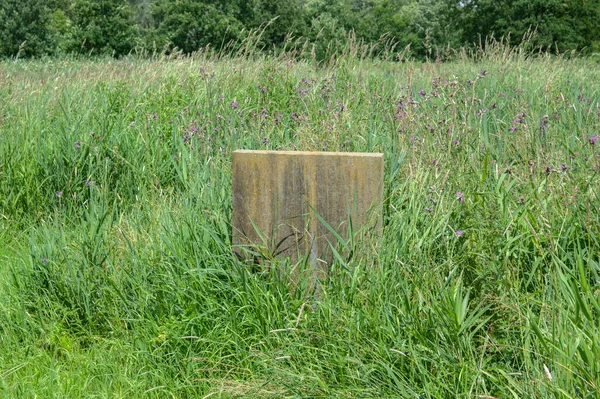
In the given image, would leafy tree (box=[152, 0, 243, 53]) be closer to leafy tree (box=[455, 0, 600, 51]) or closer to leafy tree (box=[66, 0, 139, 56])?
leafy tree (box=[66, 0, 139, 56])

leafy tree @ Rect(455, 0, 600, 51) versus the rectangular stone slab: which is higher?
leafy tree @ Rect(455, 0, 600, 51)

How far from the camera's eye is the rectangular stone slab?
278cm

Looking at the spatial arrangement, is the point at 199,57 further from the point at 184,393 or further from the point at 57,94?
the point at 184,393

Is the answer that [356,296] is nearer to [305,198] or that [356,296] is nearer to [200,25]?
[305,198]

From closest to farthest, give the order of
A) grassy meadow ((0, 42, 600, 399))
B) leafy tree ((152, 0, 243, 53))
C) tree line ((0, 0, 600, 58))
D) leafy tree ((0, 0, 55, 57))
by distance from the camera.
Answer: grassy meadow ((0, 42, 600, 399))
tree line ((0, 0, 600, 58))
leafy tree ((0, 0, 55, 57))
leafy tree ((152, 0, 243, 53))

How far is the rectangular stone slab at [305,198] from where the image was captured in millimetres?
2777

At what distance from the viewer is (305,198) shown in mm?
2797

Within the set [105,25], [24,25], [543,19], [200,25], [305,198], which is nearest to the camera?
[305,198]

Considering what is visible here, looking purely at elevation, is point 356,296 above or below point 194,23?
below

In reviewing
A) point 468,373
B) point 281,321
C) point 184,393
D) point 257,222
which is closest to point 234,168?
point 257,222

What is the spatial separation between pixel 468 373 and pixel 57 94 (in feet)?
17.5

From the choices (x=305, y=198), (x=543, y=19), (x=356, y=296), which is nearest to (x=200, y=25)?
(x=543, y=19)

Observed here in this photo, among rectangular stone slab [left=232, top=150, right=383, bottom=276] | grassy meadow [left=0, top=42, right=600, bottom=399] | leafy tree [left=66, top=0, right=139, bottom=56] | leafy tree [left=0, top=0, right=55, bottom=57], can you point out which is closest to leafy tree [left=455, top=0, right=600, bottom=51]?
leafy tree [left=66, top=0, right=139, bottom=56]

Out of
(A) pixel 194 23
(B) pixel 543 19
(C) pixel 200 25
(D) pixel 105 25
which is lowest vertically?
(D) pixel 105 25
